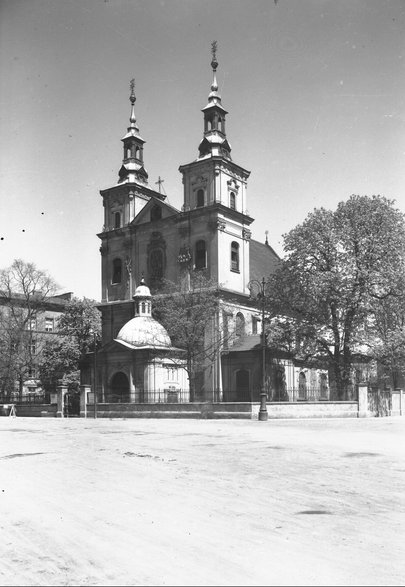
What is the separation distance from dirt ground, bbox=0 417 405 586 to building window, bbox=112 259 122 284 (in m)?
40.5

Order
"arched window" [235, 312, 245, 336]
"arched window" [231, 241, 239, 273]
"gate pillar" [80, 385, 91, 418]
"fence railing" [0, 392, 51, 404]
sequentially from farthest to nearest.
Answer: "arched window" [231, 241, 239, 273] → "fence railing" [0, 392, 51, 404] → "arched window" [235, 312, 245, 336] → "gate pillar" [80, 385, 91, 418]

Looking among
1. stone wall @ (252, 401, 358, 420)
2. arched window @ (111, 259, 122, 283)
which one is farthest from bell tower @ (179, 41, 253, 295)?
stone wall @ (252, 401, 358, 420)

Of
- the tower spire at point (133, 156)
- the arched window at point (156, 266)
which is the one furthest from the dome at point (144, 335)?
the tower spire at point (133, 156)

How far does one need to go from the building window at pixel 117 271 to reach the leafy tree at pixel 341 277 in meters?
20.4

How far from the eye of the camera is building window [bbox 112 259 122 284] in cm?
5402

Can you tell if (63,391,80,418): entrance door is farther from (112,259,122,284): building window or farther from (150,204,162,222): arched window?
(150,204,162,222): arched window

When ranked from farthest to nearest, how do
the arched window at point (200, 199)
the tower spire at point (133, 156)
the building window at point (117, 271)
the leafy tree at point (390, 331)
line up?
the tower spire at point (133, 156)
the building window at point (117, 271)
the arched window at point (200, 199)
the leafy tree at point (390, 331)

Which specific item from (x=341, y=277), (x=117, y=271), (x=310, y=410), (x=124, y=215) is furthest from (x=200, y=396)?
(x=124, y=215)

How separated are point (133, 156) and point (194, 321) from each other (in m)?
22.1

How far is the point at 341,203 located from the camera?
121 ft

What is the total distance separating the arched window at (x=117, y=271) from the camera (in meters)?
54.0

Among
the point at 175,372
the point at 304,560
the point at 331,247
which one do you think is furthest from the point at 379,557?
the point at 175,372

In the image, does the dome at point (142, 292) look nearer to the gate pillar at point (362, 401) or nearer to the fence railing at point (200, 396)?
the fence railing at point (200, 396)

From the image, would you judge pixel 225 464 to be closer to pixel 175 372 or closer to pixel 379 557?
pixel 379 557
